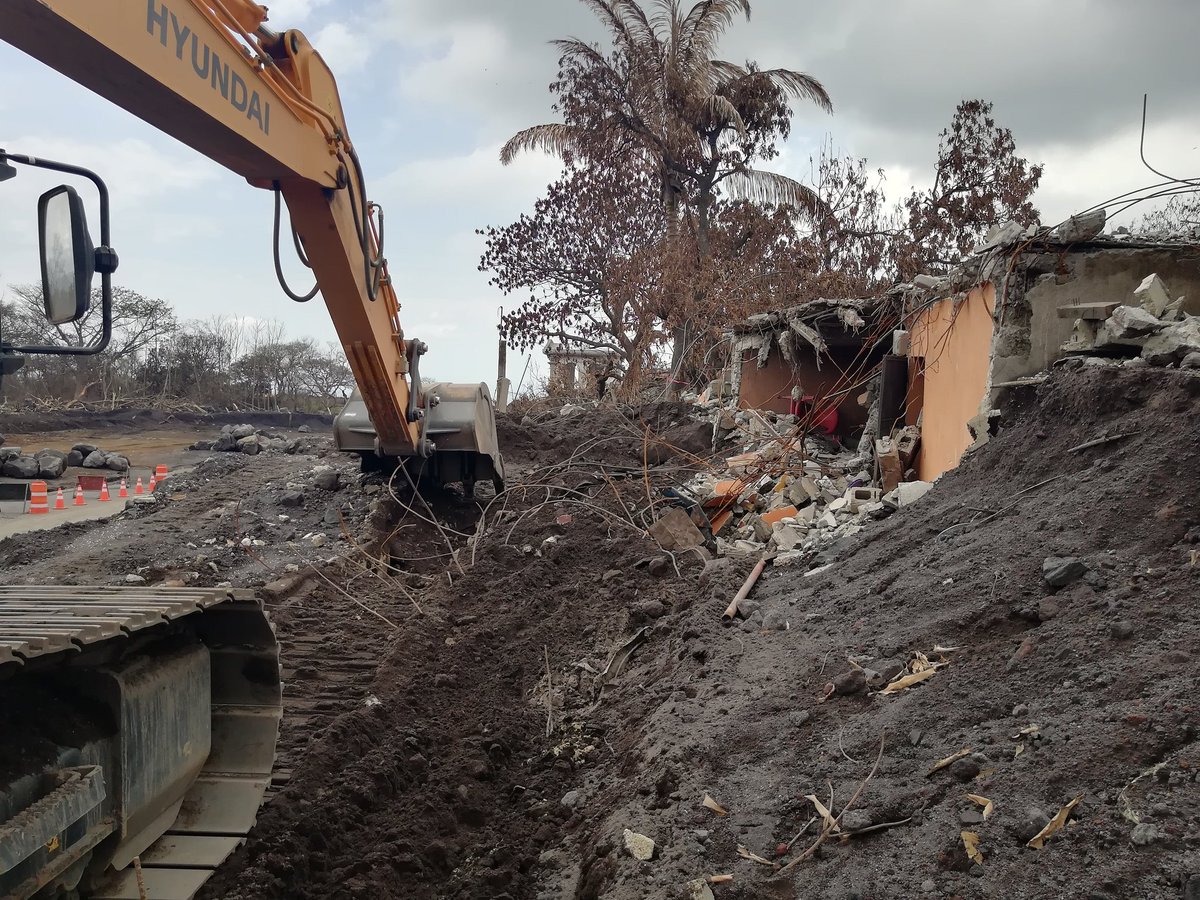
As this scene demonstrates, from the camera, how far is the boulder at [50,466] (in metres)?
17.1

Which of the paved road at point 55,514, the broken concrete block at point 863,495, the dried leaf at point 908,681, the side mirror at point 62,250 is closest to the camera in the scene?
the side mirror at point 62,250

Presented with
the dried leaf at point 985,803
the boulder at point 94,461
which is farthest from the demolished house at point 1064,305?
the boulder at point 94,461

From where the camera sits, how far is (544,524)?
28.8 ft

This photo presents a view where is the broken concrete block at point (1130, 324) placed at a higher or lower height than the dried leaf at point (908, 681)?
higher

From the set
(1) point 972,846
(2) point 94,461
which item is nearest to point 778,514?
(1) point 972,846

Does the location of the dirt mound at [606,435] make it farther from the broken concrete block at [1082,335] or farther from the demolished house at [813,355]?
the broken concrete block at [1082,335]

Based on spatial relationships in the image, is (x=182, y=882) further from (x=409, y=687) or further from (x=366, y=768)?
(x=409, y=687)

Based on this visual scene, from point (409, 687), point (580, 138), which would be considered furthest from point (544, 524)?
point (580, 138)

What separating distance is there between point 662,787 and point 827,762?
27.2 inches

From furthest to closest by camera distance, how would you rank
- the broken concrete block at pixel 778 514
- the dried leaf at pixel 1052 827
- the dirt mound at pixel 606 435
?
1. the dirt mound at pixel 606 435
2. the broken concrete block at pixel 778 514
3. the dried leaf at pixel 1052 827

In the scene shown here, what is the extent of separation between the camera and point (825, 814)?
2.90 meters

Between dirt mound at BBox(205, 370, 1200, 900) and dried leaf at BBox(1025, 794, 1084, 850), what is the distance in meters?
0.02

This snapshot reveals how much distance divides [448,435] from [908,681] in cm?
677

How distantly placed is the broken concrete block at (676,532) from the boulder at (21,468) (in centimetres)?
1441
